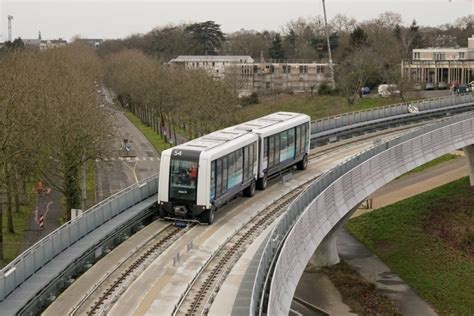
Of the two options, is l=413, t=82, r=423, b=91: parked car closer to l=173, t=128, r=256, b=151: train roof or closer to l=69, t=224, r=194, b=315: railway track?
l=173, t=128, r=256, b=151: train roof

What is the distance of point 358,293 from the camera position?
127ft

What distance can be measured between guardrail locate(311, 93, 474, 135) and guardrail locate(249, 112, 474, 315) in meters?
12.6

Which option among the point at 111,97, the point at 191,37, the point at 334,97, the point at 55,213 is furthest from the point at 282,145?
the point at 191,37

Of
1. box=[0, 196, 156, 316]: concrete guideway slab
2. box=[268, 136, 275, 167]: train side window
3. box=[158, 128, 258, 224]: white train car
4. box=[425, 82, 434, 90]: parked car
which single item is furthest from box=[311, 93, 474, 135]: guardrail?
box=[425, 82, 434, 90]: parked car

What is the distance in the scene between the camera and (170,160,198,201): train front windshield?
102 feet

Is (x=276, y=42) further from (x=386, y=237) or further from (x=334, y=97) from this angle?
(x=386, y=237)

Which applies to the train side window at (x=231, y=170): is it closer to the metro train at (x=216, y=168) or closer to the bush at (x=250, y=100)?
the metro train at (x=216, y=168)

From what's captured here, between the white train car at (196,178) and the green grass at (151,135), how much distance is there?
4448cm

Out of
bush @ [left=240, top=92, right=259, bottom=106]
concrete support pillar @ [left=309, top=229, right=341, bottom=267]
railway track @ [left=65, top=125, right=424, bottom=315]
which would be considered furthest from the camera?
bush @ [left=240, top=92, right=259, bottom=106]

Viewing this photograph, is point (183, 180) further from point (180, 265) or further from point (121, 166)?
point (121, 166)

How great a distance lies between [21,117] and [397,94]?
6314cm

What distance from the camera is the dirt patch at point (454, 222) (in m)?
48.4

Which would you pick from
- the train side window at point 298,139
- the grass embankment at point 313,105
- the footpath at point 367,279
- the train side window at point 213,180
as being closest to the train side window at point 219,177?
the train side window at point 213,180

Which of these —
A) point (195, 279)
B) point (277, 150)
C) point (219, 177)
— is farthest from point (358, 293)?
point (195, 279)
